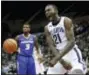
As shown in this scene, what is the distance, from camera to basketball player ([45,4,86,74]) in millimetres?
4723

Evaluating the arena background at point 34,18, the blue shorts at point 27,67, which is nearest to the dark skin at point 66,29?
the blue shorts at point 27,67

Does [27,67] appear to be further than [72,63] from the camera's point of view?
Yes

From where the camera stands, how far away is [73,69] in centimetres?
471

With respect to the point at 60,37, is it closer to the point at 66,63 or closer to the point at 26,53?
the point at 66,63

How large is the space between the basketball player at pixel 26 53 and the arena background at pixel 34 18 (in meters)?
1.83

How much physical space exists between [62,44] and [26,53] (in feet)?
11.3

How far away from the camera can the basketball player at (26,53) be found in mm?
8250

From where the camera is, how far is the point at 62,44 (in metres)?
4.97

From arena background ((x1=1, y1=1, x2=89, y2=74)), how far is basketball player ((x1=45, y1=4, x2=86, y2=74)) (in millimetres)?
5205

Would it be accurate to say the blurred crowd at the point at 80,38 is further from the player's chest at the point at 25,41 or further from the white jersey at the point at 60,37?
the white jersey at the point at 60,37

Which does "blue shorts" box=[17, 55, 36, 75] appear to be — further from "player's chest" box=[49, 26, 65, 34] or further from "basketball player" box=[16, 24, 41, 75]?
"player's chest" box=[49, 26, 65, 34]

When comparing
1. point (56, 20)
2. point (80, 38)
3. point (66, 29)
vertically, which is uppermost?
point (56, 20)

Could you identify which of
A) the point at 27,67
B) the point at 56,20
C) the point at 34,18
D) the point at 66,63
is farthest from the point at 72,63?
the point at 34,18

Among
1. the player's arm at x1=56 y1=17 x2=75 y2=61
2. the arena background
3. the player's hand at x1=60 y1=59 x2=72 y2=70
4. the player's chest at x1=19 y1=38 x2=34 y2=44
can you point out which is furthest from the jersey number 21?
the arena background
